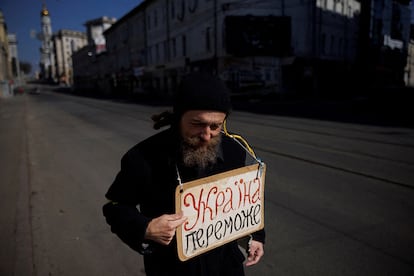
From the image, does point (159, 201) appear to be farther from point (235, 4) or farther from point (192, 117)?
point (235, 4)

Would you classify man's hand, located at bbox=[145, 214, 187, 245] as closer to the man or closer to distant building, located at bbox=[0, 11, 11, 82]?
the man

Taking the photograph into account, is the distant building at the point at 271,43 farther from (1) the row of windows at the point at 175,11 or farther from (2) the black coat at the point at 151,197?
(2) the black coat at the point at 151,197

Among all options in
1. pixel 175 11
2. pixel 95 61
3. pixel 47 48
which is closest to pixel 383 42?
pixel 175 11

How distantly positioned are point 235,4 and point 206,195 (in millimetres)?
26696

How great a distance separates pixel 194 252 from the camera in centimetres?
152

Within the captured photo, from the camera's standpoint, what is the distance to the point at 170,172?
1480mm

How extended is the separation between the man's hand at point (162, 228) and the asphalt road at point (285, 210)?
5.21 ft

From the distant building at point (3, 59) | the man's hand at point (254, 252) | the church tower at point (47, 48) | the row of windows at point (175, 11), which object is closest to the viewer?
the man's hand at point (254, 252)

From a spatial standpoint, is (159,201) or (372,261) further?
(372,261)

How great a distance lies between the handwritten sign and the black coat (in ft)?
0.22

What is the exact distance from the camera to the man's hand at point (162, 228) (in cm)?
137

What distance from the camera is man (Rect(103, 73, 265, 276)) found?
1.40 meters

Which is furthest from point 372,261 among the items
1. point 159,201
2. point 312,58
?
point 312,58

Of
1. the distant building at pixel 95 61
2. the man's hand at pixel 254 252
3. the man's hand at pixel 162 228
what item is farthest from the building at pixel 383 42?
the distant building at pixel 95 61
